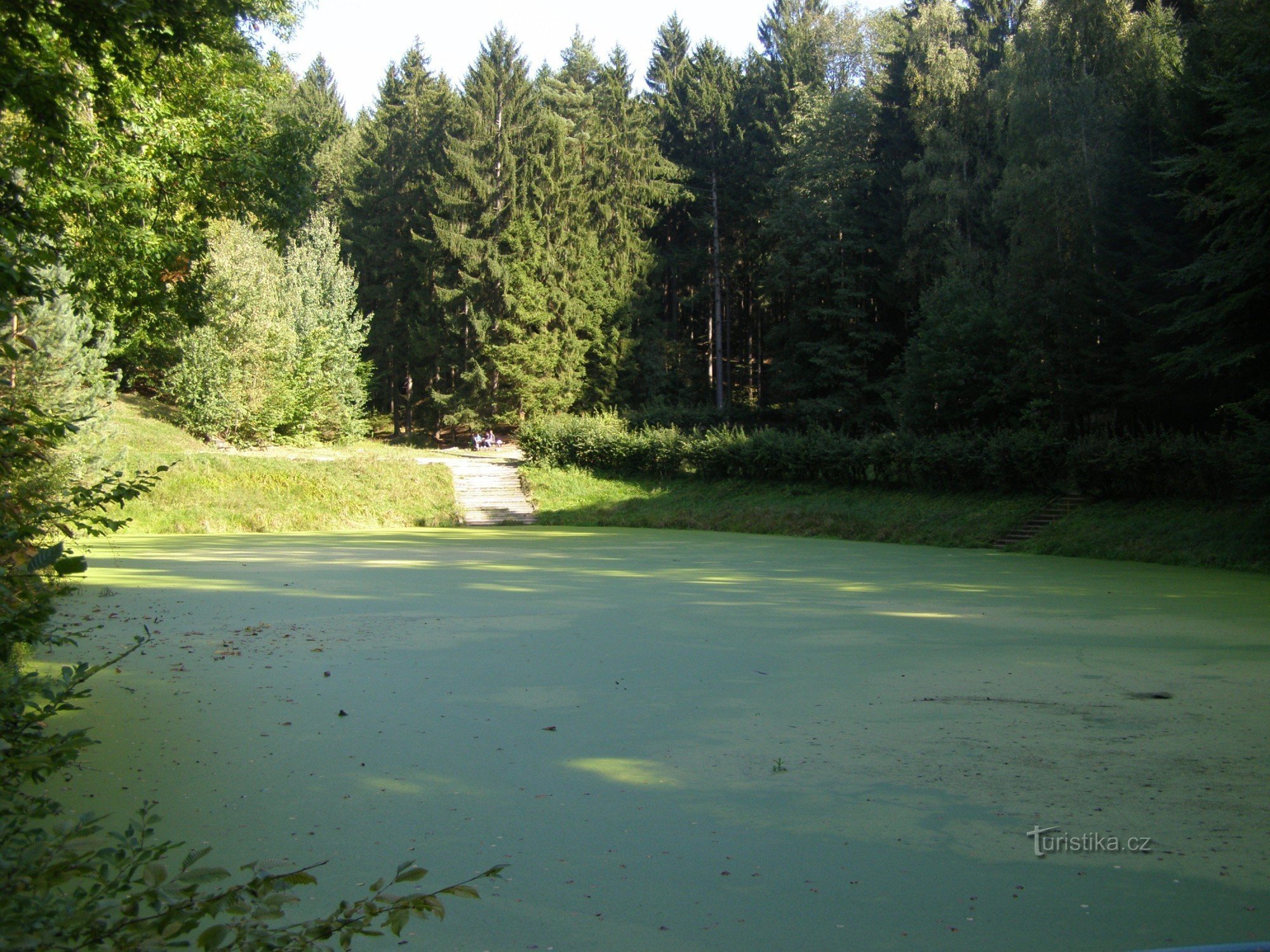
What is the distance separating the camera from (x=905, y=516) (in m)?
18.0

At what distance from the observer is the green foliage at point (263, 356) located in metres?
23.8

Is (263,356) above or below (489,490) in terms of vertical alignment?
above

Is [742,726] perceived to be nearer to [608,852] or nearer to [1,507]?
[608,852]

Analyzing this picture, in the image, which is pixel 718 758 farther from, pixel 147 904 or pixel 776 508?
pixel 776 508

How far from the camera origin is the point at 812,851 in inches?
133

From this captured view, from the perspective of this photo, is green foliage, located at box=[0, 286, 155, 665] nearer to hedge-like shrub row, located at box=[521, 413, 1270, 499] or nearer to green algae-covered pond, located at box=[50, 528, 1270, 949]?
green algae-covered pond, located at box=[50, 528, 1270, 949]

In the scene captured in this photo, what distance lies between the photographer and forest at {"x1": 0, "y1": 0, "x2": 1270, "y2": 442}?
8.42 m

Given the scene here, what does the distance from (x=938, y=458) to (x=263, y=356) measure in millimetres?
16418

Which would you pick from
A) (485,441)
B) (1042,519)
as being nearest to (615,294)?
(485,441)

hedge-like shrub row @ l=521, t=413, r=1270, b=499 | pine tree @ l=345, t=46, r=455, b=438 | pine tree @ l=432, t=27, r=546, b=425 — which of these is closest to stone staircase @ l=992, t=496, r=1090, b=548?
hedge-like shrub row @ l=521, t=413, r=1270, b=499

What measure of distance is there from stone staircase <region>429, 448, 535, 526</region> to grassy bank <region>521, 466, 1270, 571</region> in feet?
1.35

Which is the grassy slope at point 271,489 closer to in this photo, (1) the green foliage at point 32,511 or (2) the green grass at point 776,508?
(2) the green grass at point 776,508

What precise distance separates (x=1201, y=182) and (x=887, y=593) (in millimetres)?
11497

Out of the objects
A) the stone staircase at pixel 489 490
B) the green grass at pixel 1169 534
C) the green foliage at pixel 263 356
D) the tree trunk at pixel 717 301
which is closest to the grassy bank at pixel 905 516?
the green grass at pixel 1169 534
